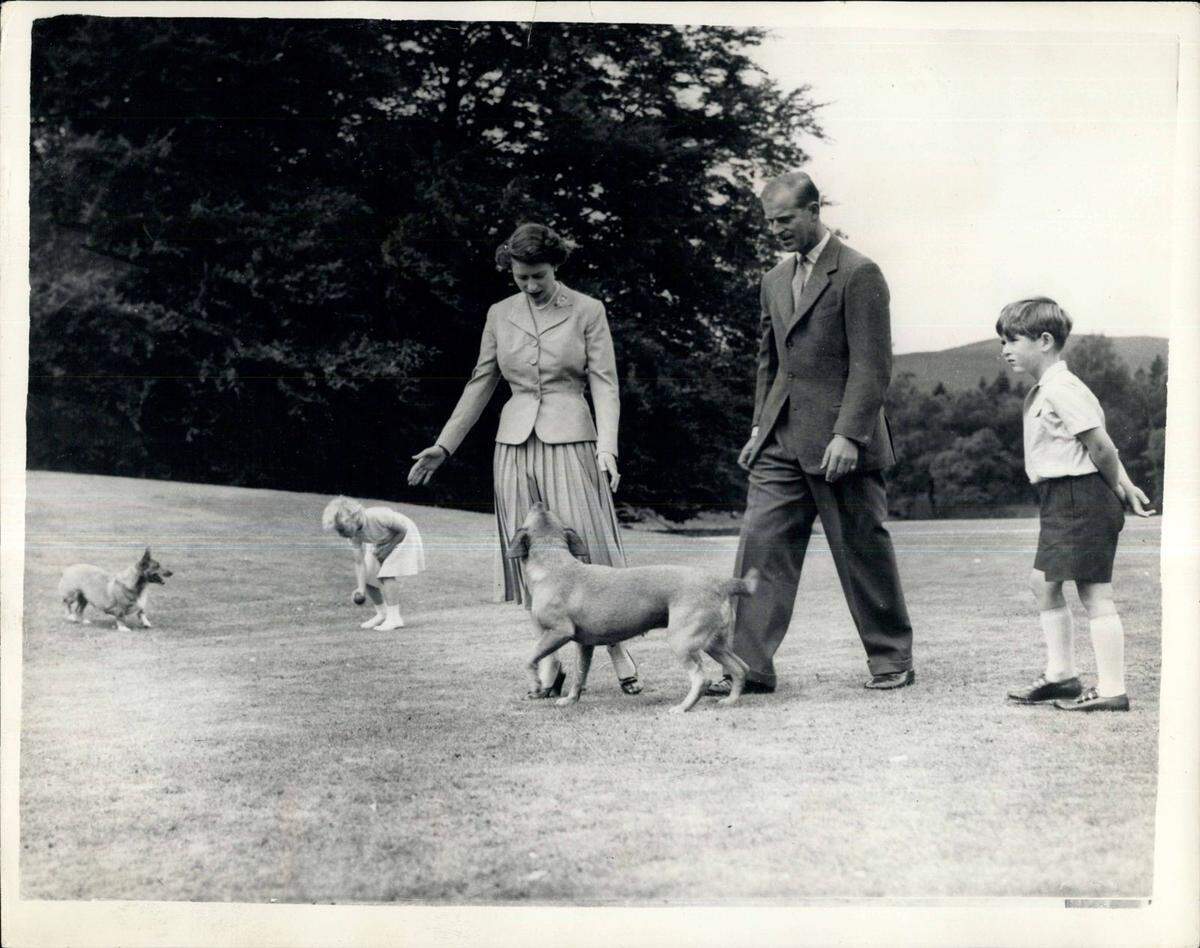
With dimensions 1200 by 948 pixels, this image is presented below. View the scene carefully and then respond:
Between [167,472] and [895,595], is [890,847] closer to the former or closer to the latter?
[895,595]

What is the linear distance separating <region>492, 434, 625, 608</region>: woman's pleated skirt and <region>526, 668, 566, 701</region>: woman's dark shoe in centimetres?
33

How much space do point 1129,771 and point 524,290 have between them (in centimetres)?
297

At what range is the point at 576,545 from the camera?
17.5ft

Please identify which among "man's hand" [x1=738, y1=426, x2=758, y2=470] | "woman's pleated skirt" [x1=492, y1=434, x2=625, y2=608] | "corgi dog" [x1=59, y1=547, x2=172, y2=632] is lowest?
"corgi dog" [x1=59, y1=547, x2=172, y2=632]

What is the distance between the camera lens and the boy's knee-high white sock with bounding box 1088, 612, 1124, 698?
5.13m

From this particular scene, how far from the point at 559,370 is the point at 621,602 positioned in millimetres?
987

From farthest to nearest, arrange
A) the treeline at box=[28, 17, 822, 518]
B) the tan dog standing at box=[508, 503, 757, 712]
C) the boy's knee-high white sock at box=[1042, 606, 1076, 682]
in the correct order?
the treeline at box=[28, 17, 822, 518] → the boy's knee-high white sock at box=[1042, 606, 1076, 682] → the tan dog standing at box=[508, 503, 757, 712]

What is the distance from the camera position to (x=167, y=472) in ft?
19.6

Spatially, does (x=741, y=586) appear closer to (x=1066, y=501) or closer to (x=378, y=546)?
(x=1066, y=501)

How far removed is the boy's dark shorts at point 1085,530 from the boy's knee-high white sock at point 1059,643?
168 millimetres

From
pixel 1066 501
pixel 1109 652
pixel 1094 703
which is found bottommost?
pixel 1094 703

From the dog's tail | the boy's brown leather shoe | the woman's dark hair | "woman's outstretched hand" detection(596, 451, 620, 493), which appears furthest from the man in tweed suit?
the woman's dark hair

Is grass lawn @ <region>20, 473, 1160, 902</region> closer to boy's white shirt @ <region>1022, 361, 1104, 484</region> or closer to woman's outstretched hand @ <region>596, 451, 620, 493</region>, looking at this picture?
boy's white shirt @ <region>1022, 361, 1104, 484</region>

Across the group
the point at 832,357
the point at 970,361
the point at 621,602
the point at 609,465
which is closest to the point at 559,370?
the point at 609,465
